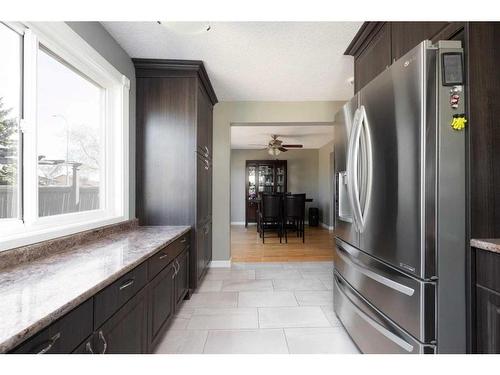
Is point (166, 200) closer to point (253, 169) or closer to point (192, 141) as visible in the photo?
point (192, 141)

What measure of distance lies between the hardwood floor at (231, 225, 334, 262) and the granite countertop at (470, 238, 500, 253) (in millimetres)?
3046

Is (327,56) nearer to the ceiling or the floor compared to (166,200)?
nearer to the ceiling

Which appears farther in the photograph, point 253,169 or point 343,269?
point 253,169

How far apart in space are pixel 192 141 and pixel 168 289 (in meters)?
1.47

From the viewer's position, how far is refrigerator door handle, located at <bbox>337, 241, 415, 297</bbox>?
1245 millimetres

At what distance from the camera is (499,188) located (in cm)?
117

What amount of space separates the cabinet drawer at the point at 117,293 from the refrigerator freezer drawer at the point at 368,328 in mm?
1368

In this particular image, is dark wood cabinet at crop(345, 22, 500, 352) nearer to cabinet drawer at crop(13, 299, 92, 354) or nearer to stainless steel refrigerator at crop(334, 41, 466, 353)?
stainless steel refrigerator at crop(334, 41, 466, 353)

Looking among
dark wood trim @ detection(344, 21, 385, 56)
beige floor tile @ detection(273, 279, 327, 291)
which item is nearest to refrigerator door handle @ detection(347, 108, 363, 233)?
dark wood trim @ detection(344, 21, 385, 56)

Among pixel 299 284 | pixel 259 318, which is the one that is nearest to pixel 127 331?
pixel 259 318

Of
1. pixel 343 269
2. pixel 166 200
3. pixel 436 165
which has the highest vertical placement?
pixel 436 165

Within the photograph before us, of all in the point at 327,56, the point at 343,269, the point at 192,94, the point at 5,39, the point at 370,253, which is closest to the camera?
the point at 5,39
